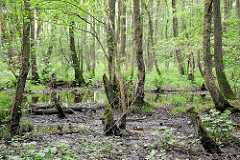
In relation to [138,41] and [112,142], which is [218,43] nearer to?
[138,41]

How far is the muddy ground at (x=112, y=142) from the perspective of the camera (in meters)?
3.72

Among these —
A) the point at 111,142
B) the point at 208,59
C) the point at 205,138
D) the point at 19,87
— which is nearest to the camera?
the point at 205,138

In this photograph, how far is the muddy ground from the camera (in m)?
3.72

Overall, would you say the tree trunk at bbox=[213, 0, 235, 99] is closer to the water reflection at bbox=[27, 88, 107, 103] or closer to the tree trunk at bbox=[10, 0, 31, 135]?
the water reflection at bbox=[27, 88, 107, 103]

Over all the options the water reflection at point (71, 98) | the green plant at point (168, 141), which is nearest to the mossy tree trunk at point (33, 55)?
the water reflection at point (71, 98)

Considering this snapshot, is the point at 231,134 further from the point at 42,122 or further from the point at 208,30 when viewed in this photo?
the point at 42,122

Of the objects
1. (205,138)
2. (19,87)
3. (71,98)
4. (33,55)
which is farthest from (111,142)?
(71,98)

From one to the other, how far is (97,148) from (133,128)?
254 cm

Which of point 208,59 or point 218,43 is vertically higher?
point 218,43

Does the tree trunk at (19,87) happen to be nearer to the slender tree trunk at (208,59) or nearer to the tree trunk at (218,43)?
the slender tree trunk at (208,59)

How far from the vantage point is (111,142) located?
4.33 metres

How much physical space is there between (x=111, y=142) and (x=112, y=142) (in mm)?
89

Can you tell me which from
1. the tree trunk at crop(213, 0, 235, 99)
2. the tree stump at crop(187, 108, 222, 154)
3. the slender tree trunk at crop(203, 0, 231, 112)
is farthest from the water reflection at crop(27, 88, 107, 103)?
the tree stump at crop(187, 108, 222, 154)

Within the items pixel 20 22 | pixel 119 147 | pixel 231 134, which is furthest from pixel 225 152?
pixel 20 22
